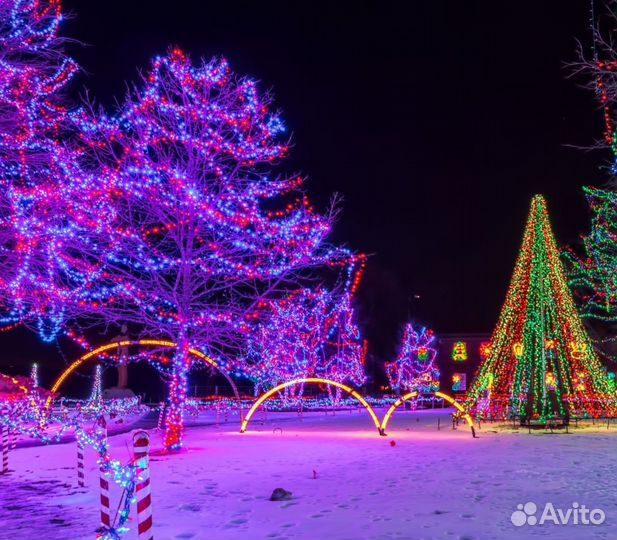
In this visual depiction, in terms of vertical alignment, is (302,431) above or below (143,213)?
below

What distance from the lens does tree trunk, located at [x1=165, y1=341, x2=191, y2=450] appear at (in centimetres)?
1692

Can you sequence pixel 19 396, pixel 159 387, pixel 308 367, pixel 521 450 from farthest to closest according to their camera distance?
pixel 159 387 → pixel 308 367 → pixel 19 396 → pixel 521 450

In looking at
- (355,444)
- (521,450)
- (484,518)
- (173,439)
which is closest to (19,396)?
(173,439)

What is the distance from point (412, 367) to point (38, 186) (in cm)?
4214

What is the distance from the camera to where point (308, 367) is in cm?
4125

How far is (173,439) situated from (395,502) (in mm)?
8980

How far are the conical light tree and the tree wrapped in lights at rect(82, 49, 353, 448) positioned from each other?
33.0ft

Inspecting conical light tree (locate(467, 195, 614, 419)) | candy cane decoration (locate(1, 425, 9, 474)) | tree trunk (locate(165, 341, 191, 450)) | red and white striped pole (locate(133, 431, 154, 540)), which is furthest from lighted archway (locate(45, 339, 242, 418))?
red and white striped pole (locate(133, 431, 154, 540))

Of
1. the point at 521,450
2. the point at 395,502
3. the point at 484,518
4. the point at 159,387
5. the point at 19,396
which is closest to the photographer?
the point at 484,518

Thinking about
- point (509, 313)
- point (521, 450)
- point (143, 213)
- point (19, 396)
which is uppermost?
point (143, 213)

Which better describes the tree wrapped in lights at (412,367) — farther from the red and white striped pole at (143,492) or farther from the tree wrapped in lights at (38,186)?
the red and white striped pole at (143,492)

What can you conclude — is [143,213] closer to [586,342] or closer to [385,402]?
[586,342]

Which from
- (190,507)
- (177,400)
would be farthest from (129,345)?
(190,507)

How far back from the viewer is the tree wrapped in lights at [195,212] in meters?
16.3
